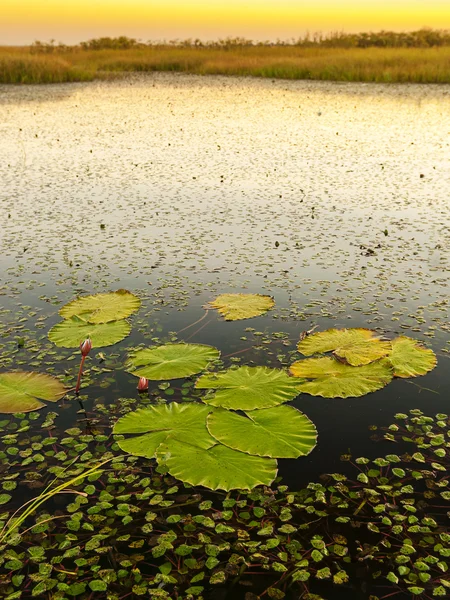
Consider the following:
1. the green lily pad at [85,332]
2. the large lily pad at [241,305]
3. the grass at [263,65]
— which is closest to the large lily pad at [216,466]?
the green lily pad at [85,332]

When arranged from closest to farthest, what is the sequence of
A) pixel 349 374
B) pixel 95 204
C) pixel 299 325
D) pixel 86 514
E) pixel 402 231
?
pixel 86 514 → pixel 349 374 → pixel 299 325 → pixel 402 231 → pixel 95 204

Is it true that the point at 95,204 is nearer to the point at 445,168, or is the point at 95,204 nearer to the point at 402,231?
the point at 402,231

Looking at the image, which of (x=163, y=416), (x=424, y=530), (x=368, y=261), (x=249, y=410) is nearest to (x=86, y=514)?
(x=163, y=416)

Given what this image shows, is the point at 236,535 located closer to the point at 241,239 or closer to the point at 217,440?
the point at 217,440

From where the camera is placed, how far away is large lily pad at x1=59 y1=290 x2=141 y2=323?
3076mm

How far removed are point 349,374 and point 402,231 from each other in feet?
7.89

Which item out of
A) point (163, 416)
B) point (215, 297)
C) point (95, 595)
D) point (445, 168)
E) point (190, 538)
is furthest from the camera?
point (445, 168)

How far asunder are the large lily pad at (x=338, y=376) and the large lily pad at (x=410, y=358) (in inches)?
1.9

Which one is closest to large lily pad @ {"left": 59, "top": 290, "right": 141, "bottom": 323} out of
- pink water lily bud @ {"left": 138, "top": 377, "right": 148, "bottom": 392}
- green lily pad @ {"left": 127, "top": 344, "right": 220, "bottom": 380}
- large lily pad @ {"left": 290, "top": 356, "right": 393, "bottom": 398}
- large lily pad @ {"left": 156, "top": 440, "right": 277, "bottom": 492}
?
green lily pad @ {"left": 127, "top": 344, "right": 220, "bottom": 380}

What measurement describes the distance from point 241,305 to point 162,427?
122 centimetres

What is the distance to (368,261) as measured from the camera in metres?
3.94

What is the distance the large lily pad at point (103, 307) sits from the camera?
308 centimetres

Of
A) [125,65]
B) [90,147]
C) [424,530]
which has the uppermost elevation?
A: [125,65]

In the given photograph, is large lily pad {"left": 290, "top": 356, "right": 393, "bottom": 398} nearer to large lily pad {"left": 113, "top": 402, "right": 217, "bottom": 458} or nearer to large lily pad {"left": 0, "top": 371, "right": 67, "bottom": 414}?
large lily pad {"left": 113, "top": 402, "right": 217, "bottom": 458}
